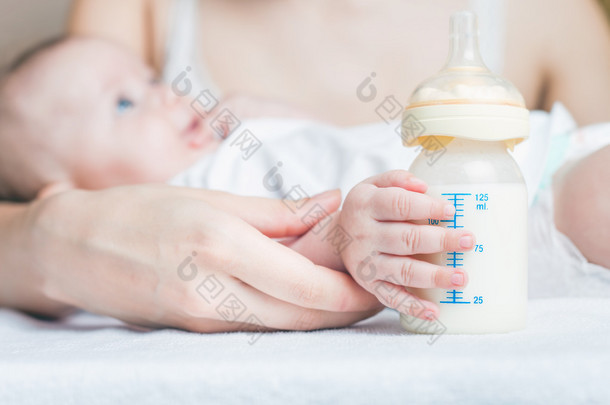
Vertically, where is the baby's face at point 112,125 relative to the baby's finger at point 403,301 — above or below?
above

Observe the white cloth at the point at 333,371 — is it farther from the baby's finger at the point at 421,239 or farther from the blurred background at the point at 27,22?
the blurred background at the point at 27,22

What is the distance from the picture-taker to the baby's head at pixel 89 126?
1072mm

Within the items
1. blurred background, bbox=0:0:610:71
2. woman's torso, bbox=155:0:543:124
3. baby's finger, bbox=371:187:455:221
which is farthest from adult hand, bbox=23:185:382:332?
blurred background, bbox=0:0:610:71

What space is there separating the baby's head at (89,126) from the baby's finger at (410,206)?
62cm

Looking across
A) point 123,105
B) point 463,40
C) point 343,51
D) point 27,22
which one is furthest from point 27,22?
point 463,40

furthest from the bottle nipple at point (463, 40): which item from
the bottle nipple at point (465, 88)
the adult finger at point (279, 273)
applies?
the adult finger at point (279, 273)

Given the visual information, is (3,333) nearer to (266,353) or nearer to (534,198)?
(266,353)

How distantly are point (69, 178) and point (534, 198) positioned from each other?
836mm

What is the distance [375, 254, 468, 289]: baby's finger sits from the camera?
1.71ft

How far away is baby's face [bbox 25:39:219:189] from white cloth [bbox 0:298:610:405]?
56cm

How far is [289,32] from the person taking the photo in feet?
4.66

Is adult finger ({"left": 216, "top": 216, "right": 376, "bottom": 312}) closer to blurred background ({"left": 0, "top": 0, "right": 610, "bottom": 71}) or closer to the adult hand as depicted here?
the adult hand

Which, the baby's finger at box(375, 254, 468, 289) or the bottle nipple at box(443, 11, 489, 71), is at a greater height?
the bottle nipple at box(443, 11, 489, 71)

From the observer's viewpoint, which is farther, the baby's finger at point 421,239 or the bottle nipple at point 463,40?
the bottle nipple at point 463,40
